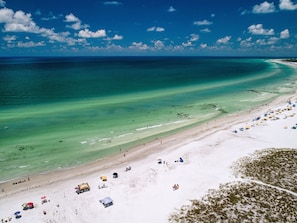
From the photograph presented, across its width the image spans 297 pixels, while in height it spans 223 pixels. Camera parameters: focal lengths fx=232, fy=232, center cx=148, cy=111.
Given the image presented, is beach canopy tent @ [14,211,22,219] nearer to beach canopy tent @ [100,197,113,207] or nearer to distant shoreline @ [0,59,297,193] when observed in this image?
distant shoreline @ [0,59,297,193]

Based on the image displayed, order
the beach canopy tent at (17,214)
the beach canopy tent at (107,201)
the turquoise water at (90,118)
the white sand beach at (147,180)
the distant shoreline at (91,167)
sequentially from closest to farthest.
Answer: the beach canopy tent at (17,214)
the white sand beach at (147,180)
the beach canopy tent at (107,201)
the distant shoreline at (91,167)
the turquoise water at (90,118)

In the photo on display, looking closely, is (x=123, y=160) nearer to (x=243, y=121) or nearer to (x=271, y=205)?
(x=271, y=205)

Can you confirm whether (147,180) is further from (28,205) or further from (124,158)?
(28,205)

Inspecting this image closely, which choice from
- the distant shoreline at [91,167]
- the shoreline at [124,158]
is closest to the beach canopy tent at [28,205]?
the shoreline at [124,158]

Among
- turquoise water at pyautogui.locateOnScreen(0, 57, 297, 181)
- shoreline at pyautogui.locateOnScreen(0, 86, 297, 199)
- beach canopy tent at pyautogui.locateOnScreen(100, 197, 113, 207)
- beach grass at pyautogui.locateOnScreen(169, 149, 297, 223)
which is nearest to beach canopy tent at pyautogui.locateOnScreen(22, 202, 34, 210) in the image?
shoreline at pyautogui.locateOnScreen(0, 86, 297, 199)

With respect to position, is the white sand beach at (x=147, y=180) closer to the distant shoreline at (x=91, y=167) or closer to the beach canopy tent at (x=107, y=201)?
the distant shoreline at (x=91, y=167)

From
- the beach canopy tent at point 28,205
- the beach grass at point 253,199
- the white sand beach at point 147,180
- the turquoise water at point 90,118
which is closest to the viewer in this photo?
the beach grass at point 253,199

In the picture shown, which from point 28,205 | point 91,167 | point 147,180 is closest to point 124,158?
point 91,167

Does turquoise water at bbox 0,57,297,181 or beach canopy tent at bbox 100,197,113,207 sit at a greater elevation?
turquoise water at bbox 0,57,297,181

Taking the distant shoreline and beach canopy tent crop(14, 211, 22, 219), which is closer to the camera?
beach canopy tent crop(14, 211, 22, 219)
